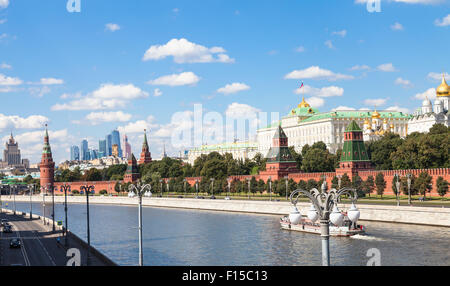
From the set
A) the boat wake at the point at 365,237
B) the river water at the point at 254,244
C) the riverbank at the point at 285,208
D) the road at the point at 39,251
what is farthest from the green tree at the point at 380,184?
the road at the point at 39,251

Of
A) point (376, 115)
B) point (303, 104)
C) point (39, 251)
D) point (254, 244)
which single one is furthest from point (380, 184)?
point (303, 104)

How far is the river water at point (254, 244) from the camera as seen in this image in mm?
33188

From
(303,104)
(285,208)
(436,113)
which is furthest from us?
(303,104)

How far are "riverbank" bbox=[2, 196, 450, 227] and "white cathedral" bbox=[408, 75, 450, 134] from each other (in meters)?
60.8

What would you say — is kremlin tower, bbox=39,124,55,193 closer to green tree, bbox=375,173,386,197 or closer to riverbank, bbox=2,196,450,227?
riverbank, bbox=2,196,450,227

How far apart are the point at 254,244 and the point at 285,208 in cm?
2113

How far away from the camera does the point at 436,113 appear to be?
121 m

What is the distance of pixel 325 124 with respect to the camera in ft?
433

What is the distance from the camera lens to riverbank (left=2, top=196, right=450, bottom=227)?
148 feet

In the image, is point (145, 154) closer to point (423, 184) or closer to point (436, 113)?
point (436, 113)

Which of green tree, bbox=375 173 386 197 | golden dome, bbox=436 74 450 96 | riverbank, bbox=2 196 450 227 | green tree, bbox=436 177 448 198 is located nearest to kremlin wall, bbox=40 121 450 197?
green tree, bbox=375 173 386 197

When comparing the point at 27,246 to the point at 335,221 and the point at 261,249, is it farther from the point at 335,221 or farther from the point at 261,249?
the point at 335,221

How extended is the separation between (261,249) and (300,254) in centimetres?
327

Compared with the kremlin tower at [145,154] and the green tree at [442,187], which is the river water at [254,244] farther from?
the kremlin tower at [145,154]
